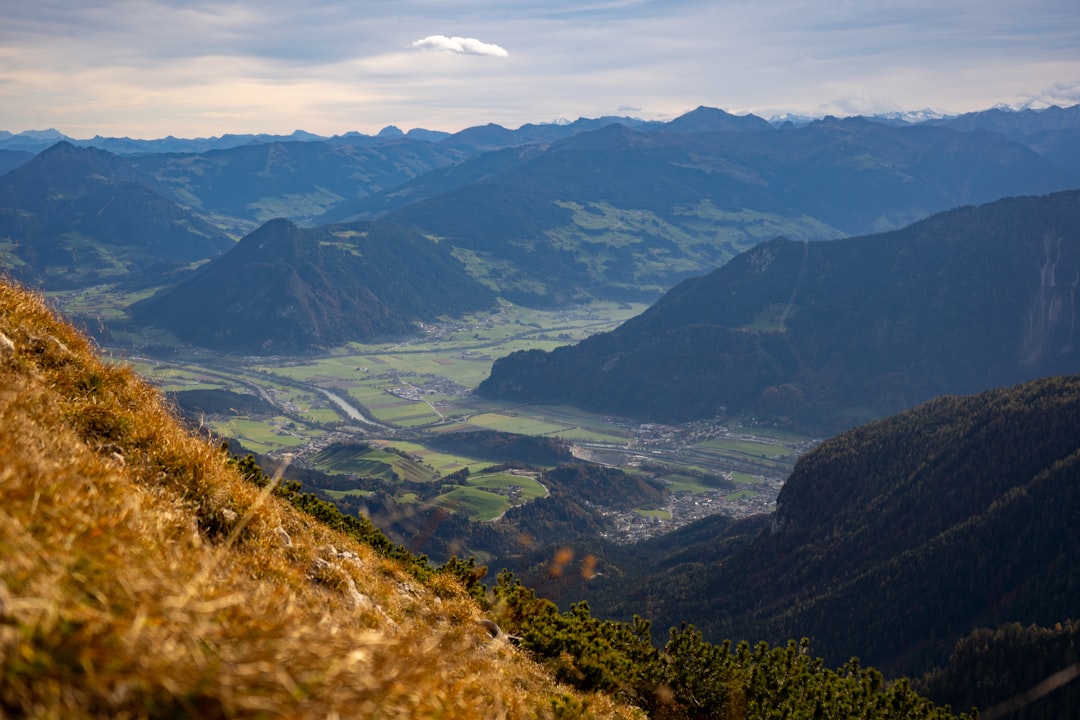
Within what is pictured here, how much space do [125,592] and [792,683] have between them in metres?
18.1

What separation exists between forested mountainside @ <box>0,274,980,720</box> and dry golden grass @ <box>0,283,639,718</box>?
0.02 m

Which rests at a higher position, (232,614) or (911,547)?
(232,614)

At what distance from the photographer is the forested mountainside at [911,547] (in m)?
95.0

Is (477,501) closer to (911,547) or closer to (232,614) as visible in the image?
(911,547)

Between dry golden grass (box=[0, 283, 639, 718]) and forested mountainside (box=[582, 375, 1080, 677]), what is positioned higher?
dry golden grass (box=[0, 283, 639, 718])

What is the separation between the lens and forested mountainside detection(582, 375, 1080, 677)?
312ft

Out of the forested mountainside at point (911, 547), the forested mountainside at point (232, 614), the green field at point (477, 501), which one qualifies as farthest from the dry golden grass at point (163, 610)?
the green field at point (477, 501)

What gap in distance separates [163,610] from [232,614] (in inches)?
27.5

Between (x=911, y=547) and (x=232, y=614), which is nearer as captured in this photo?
(x=232, y=614)

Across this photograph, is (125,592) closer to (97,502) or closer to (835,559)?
(97,502)

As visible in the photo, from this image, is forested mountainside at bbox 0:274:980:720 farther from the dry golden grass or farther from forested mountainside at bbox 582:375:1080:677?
forested mountainside at bbox 582:375:1080:677

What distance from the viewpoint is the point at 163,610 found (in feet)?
17.5

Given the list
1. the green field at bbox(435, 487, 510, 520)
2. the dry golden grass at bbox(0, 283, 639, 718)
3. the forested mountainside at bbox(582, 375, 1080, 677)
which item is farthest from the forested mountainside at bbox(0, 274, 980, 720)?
the green field at bbox(435, 487, 510, 520)

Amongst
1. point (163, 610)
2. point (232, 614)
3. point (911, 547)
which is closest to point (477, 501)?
point (911, 547)
